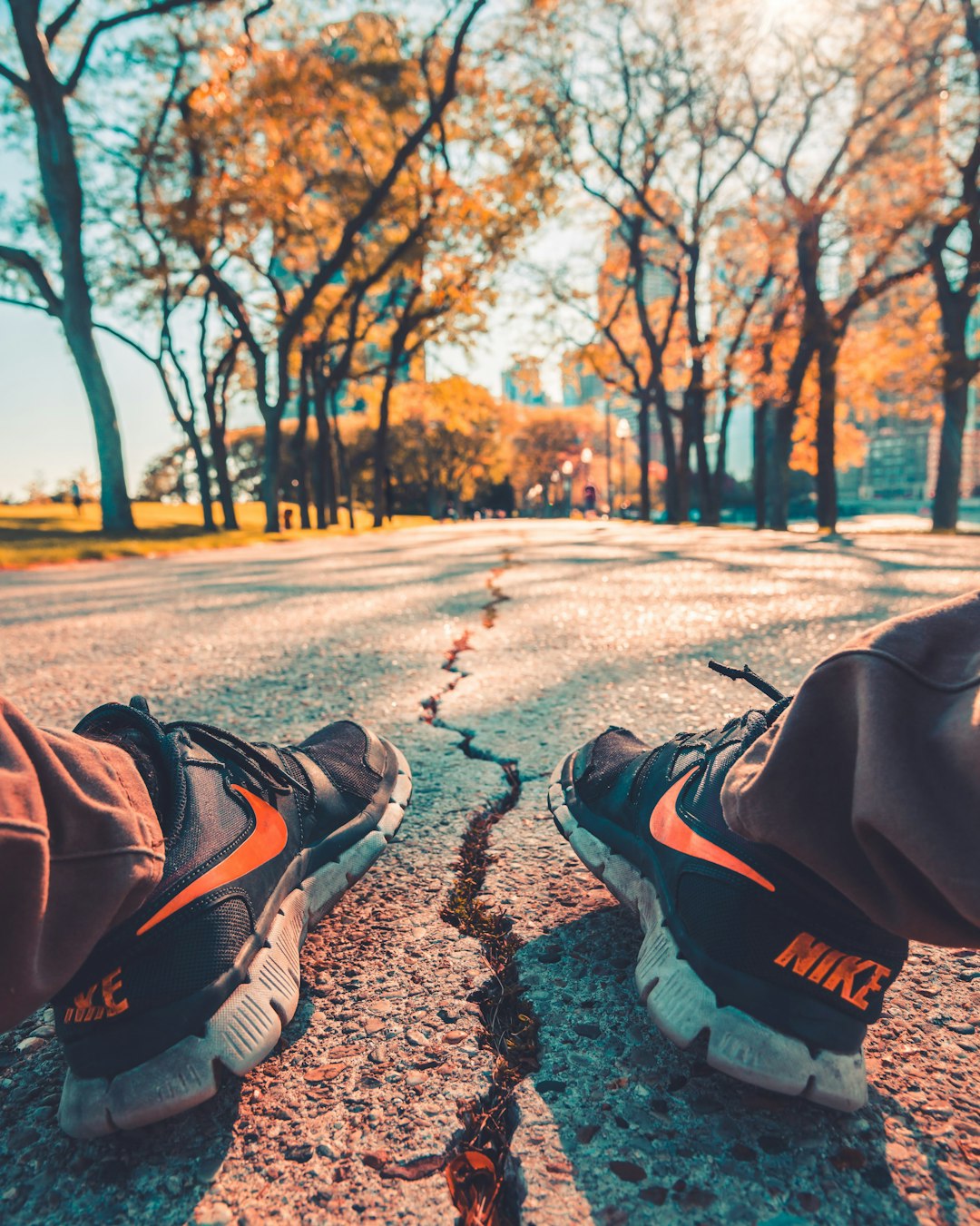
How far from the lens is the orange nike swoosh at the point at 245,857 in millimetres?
809

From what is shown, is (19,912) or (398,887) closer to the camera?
(19,912)

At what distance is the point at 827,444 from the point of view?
14031 mm

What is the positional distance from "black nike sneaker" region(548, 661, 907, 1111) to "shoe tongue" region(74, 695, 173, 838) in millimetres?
588

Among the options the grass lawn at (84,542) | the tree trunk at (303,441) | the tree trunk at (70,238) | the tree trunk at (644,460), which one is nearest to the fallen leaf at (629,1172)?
the grass lawn at (84,542)

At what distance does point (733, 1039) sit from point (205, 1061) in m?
0.52

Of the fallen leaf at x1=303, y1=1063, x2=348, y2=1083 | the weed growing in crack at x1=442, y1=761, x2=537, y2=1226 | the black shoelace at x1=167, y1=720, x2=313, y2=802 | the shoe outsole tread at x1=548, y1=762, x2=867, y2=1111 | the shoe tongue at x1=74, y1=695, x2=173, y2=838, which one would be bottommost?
the weed growing in crack at x1=442, y1=761, x2=537, y2=1226

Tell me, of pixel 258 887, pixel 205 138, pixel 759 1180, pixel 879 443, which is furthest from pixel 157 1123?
pixel 879 443

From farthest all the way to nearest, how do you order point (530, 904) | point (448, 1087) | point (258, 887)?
point (530, 904) → point (258, 887) → point (448, 1087)

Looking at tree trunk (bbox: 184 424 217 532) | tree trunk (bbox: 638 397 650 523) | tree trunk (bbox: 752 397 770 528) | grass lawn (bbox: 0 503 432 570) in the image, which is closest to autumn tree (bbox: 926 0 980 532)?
tree trunk (bbox: 752 397 770 528)

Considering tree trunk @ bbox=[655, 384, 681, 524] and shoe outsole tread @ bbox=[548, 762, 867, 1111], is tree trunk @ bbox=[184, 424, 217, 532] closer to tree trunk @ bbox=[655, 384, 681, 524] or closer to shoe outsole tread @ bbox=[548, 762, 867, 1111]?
tree trunk @ bbox=[655, 384, 681, 524]

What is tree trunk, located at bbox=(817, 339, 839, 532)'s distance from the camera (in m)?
13.8

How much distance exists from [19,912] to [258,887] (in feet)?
0.97

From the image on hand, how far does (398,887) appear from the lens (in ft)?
3.84

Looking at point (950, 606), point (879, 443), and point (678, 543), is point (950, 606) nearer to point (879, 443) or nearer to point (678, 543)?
point (678, 543)
